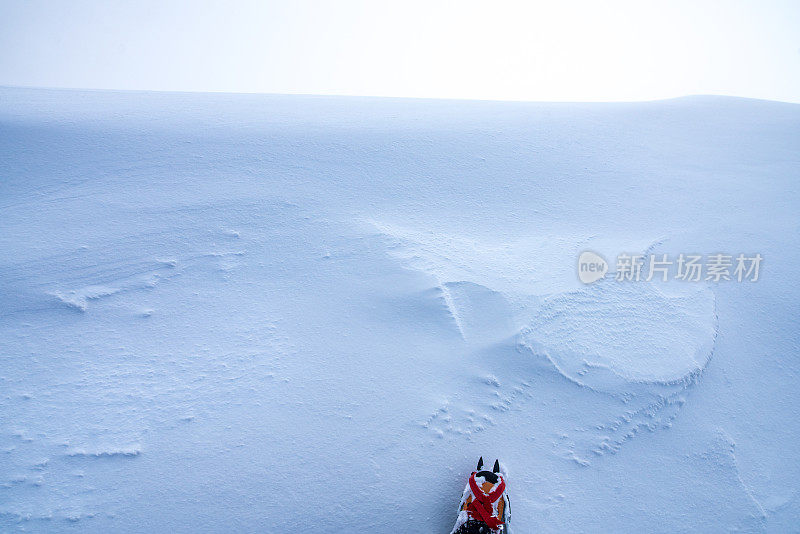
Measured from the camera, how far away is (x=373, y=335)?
2111 mm

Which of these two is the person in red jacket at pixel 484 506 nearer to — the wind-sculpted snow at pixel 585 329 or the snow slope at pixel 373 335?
the snow slope at pixel 373 335

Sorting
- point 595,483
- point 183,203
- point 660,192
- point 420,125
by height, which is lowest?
point 595,483

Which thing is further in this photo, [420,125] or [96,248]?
[420,125]

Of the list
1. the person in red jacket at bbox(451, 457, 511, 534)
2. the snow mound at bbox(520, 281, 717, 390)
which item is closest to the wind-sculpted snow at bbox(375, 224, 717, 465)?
the snow mound at bbox(520, 281, 717, 390)

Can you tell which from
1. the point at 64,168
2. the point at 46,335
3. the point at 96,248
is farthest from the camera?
the point at 64,168

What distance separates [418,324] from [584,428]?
792 millimetres

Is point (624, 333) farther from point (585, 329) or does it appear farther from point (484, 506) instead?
point (484, 506)

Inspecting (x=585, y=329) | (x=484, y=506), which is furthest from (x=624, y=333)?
(x=484, y=506)

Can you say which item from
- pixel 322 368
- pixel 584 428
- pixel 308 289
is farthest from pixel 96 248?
pixel 584 428

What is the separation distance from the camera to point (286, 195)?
2.88 metres

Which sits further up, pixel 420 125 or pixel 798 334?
pixel 420 125

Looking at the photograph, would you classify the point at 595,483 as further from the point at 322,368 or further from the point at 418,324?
the point at 322,368

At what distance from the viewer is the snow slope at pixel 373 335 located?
1.63 meters

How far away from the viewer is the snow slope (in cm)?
163
